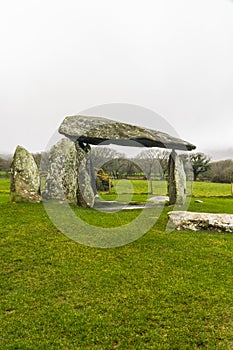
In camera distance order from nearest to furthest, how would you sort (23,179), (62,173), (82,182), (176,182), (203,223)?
1. (203,223)
2. (23,179)
3. (62,173)
4. (82,182)
5. (176,182)

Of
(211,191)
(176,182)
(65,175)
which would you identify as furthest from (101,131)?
(211,191)

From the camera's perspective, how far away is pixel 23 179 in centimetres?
1312

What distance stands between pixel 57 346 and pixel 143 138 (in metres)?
11.5

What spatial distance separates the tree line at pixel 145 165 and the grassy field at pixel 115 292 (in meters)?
24.6

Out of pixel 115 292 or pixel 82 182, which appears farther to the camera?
pixel 82 182

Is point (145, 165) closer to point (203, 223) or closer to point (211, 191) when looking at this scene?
point (211, 191)

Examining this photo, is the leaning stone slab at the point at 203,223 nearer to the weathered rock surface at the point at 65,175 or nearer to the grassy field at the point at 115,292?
the grassy field at the point at 115,292

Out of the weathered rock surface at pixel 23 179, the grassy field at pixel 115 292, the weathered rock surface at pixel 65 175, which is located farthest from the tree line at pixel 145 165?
the grassy field at pixel 115 292

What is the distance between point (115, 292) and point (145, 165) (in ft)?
123

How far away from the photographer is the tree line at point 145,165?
38253mm

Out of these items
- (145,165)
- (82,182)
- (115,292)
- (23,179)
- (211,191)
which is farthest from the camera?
(145,165)

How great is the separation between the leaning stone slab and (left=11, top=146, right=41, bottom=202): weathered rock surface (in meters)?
6.17

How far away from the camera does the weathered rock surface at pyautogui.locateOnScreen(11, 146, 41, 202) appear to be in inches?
513

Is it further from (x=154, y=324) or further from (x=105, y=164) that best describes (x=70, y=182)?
(x=105, y=164)
